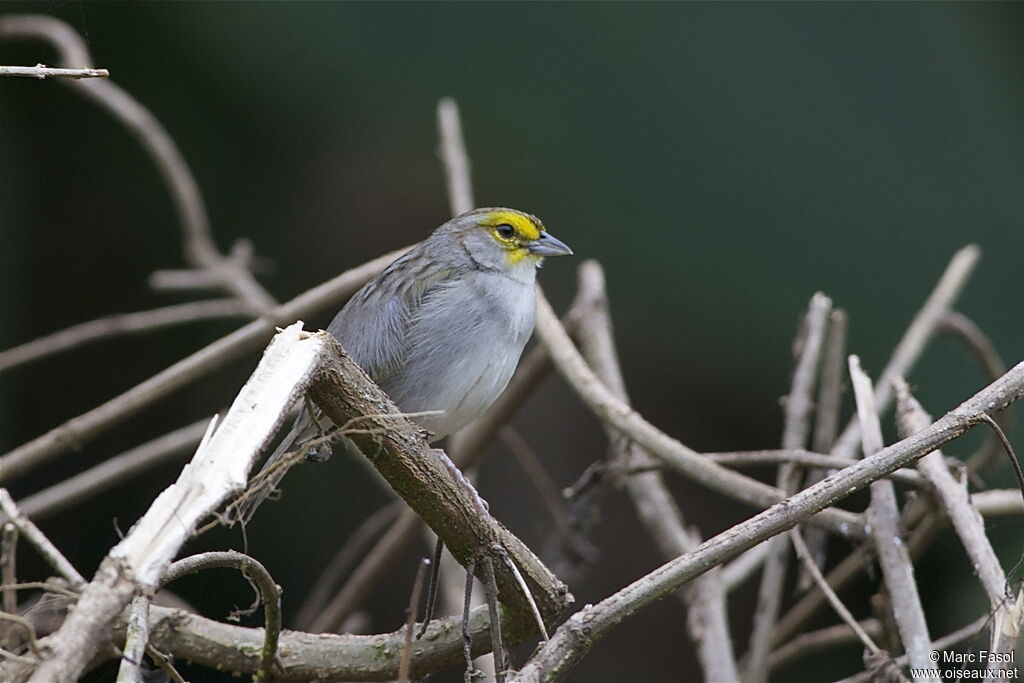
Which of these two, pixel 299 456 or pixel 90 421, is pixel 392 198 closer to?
pixel 90 421

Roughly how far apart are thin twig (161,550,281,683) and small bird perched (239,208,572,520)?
519 mm

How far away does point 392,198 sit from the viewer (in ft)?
17.9

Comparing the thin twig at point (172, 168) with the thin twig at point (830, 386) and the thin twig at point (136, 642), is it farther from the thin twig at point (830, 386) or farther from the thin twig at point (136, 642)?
the thin twig at point (136, 642)

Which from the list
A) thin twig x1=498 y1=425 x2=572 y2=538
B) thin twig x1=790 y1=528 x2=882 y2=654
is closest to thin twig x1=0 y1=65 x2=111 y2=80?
thin twig x1=790 y1=528 x2=882 y2=654

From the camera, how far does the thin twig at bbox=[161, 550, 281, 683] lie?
1558 mm

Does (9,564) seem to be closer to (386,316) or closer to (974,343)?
(386,316)

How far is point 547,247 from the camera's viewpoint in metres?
3.14

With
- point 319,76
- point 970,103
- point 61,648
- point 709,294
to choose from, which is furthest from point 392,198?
point 61,648

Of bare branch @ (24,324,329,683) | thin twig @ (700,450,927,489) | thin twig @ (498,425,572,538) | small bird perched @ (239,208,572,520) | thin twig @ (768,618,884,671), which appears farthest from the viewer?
thin twig @ (498,425,572,538)

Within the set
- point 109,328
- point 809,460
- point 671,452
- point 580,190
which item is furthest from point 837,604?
point 580,190

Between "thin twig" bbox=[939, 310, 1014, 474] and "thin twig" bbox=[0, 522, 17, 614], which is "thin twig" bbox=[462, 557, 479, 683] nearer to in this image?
"thin twig" bbox=[0, 522, 17, 614]

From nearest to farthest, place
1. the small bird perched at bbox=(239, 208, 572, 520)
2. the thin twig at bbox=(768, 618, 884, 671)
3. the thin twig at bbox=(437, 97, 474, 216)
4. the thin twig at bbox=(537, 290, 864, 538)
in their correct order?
the thin twig at bbox=(537, 290, 864, 538) < the small bird perched at bbox=(239, 208, 572, 520) < the thin twig at bbox=(768, 618, 884, 671) < the thin twig at bbox=(437, 97, 474, 216)

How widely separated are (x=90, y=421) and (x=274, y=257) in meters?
2.26

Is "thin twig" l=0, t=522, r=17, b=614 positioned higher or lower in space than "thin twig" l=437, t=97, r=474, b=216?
lower
